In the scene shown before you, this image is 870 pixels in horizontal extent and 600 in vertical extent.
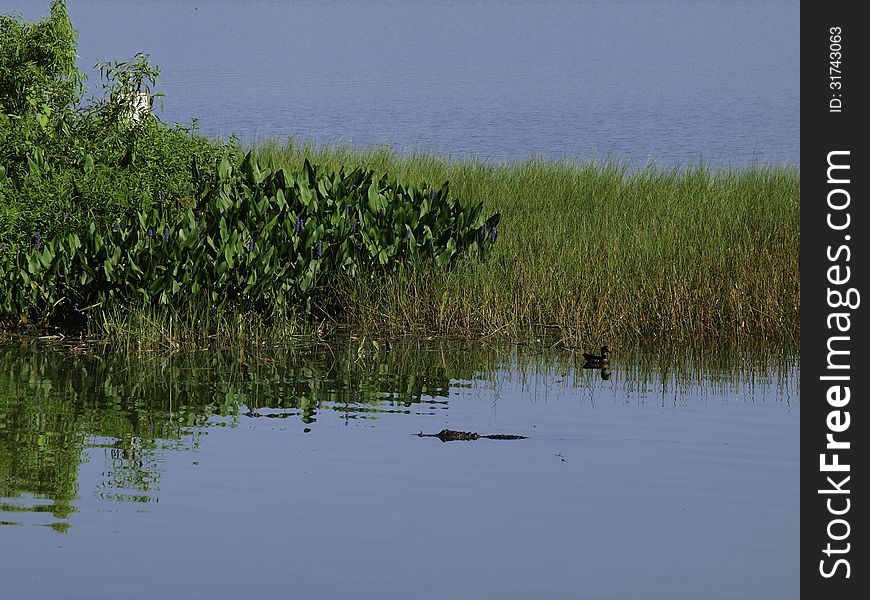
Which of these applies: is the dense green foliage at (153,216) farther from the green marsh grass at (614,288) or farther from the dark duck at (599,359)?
the dark duck at (599,359)

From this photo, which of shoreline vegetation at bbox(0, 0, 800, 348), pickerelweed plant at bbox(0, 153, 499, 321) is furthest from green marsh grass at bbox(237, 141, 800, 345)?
pickerelweed plant at bbox(0, 153, 499, 321)

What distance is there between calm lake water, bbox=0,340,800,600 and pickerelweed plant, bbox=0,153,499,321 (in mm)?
1067

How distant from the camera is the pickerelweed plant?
1411 cm

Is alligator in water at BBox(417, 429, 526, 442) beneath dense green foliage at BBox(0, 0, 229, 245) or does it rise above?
beneath

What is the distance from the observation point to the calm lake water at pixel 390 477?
697 centimetres

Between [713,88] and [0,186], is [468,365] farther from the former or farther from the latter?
[713,88]

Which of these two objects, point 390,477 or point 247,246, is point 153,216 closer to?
point 247,246

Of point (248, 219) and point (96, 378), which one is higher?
point (248, 219)

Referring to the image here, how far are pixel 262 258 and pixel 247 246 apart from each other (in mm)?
196

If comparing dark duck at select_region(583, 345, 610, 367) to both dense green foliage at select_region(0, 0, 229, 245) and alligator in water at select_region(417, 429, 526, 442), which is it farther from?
dense green foliage at select_region(0, 0, 229, 245)

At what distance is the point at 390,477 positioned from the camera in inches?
344
